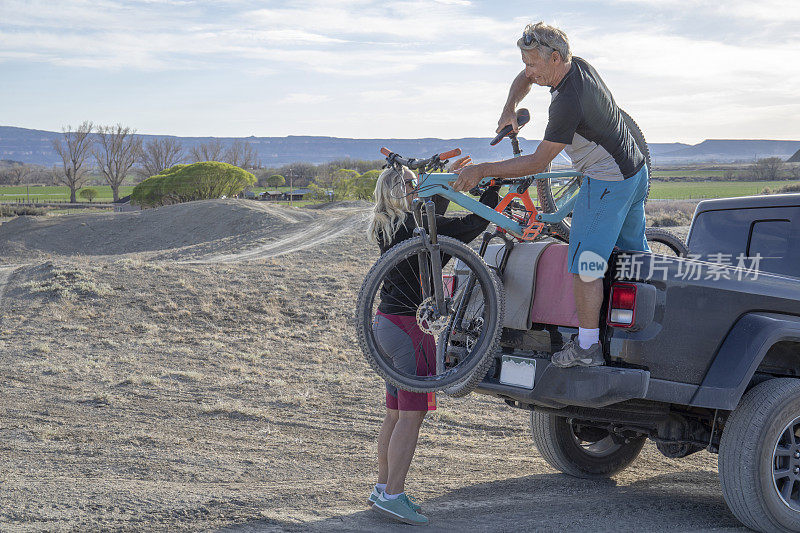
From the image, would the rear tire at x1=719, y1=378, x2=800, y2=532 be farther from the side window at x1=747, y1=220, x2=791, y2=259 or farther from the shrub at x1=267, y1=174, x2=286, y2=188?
the shrub at x1=267, y1=174, x2=286, y2=188

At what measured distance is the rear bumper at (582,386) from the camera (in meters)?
4.12

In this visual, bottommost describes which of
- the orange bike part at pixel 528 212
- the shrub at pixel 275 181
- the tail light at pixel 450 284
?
the tail light at pixel 450 284

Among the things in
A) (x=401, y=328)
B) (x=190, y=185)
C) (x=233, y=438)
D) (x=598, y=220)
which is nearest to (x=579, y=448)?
(x=401, y=328)

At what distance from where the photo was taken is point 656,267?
165 inches

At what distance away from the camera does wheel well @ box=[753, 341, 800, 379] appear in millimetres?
4551

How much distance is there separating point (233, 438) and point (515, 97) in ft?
12.5

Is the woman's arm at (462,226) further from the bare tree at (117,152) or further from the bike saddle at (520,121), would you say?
the bare tree at (117,152)

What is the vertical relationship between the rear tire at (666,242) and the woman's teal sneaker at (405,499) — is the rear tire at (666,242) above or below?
above

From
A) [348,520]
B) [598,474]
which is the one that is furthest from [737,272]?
[348,520]

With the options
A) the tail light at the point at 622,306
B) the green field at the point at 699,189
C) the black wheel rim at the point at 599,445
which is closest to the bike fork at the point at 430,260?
the tail light at the point at 622,306

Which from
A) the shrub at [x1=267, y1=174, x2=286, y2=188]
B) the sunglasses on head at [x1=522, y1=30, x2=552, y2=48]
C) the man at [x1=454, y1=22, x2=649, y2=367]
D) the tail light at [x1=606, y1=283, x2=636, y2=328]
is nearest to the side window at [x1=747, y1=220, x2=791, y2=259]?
the man at [x1=454, y1=22, x2=649, y2=367]

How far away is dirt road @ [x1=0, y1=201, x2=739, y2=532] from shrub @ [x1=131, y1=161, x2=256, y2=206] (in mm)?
36669

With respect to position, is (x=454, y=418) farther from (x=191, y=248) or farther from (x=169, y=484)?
(x=191, y=248)

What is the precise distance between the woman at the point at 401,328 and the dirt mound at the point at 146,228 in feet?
81.8
